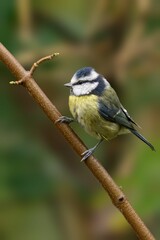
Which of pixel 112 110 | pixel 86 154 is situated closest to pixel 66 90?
pixel 112 110

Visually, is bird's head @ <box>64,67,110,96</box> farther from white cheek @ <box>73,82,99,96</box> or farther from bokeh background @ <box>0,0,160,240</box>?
bokeh background @ <box>0,0,160,240</box>

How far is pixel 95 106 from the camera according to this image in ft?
5.73

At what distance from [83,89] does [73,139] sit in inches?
13.4

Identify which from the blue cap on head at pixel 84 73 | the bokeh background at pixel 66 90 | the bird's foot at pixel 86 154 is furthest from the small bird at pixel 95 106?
the bokeh background at pixel 66 90

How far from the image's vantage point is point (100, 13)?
3.10m

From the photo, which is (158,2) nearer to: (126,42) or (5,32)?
(126,42)

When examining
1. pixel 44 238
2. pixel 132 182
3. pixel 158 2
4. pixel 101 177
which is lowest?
pixel 101 177

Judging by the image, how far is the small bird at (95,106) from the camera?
1.73 metres

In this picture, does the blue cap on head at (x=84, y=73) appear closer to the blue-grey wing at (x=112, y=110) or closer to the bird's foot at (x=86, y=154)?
the blue-grey wing at (x=112, y=110)

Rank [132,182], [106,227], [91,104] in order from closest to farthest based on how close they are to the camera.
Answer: [91,104] < [132,182] < [106,227]

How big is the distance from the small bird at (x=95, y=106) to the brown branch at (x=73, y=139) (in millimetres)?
301

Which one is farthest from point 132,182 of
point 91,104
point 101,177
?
point 101,177

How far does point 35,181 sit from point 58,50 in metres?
0.68

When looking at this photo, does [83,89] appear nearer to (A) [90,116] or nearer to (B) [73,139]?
(A) [90,116]
